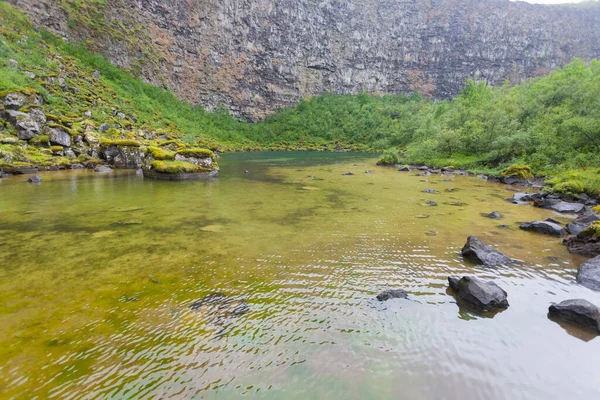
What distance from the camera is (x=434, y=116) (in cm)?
6000

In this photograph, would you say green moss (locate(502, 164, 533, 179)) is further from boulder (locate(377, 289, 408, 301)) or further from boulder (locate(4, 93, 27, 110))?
boulder (locate(4, 93, 27, 110))

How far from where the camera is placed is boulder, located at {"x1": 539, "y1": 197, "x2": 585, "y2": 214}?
14.8 meters

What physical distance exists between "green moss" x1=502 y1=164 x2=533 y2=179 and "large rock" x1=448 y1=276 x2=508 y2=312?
24.2m

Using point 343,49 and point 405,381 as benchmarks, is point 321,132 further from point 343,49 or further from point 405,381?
point 405,381

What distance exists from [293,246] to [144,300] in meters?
4.69

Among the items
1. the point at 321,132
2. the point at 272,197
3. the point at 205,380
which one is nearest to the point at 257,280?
the point at 205,380

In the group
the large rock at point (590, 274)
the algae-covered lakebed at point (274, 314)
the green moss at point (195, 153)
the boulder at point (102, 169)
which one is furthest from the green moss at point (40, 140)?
the large rock at point (590, 274)

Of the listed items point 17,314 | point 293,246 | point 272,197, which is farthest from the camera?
point 272,197

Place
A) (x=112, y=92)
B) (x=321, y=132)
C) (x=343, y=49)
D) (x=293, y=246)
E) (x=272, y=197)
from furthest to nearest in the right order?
(x=343, y=49) < (x=321, y=132) < (x=112, y=92) < (x=272, y=197) < (x=293, y=246)

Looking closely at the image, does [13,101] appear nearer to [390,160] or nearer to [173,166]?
[173,166]

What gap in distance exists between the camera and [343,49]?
131 metres

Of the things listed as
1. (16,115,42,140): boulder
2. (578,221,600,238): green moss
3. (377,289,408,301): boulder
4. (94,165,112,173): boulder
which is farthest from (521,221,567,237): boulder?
(16,115,42,140): boulder

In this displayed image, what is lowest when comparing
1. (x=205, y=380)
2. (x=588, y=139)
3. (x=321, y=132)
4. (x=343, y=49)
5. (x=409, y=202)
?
(x=205, y=380)

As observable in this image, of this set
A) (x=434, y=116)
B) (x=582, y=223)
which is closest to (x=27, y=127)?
(x=582, y=223)
